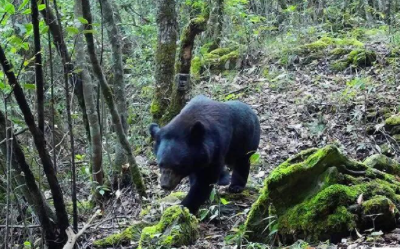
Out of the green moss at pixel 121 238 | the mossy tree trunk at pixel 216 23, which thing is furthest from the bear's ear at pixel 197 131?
the mossy tree trunk at pixel 216 23

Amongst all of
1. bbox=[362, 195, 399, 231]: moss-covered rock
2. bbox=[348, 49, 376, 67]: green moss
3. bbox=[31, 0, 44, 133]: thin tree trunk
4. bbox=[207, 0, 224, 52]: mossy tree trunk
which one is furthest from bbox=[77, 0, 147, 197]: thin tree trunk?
bbox=[207, 0, 224, 52]: mossy tree trunk

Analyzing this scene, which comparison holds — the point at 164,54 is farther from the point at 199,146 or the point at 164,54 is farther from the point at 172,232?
the point at 172,232

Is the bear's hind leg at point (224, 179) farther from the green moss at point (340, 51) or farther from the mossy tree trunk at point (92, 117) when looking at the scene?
the green moss at point (340, 51)

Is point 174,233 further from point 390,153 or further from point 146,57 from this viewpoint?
point 146,57

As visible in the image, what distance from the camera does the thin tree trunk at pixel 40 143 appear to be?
4015mm

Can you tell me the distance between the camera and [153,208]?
6391mm

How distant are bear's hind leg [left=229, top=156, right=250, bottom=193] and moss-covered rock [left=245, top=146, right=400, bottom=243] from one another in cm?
186

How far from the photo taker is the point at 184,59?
9695 mm

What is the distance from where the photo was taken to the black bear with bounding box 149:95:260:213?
616cm

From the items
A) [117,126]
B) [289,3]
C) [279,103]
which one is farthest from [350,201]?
[289,3]

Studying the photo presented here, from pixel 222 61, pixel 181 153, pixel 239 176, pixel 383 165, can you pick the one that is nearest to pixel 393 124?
pixel 383 165

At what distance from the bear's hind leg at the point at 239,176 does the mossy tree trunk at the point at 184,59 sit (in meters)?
2.85

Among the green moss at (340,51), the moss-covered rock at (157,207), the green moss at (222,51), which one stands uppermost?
the green moss at (340,51)

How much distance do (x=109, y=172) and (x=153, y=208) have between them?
1891 millimetres
